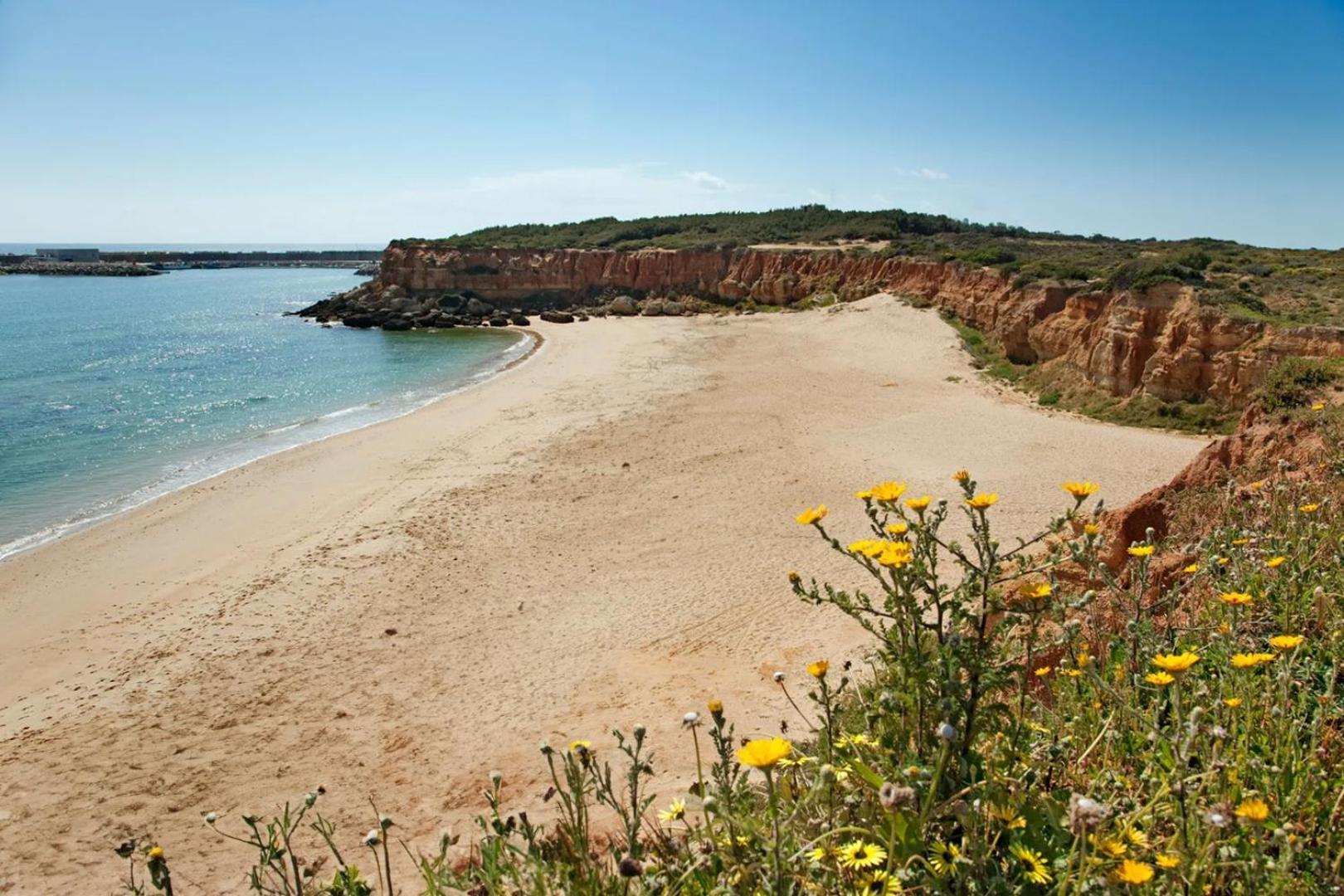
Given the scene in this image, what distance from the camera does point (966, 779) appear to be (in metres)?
2.69

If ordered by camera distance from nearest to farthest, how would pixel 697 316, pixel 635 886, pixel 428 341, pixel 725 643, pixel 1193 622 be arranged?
pixel 635 886 → pixel 1193 622 → pixel 725 643 → pixel 428 341 → pixel 697 316

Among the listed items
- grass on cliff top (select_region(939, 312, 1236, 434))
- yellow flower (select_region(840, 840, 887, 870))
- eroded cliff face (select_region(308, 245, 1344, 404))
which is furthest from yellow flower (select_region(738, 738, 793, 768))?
grass on cliff top (select_region(939, 312, 1236, 434))

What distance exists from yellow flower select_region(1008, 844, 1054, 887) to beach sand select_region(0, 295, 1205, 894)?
163 inches

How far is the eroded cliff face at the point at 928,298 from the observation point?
1766 centimetres

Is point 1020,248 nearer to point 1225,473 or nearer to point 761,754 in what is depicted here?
point 1225,473

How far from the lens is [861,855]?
253 centimetres

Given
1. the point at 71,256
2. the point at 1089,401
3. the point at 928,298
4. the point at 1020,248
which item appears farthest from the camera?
the point at 71,256

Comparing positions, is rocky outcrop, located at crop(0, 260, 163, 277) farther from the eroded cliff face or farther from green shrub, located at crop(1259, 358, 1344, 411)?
green shrub, located at crop(1259, 358, 1344, 411)

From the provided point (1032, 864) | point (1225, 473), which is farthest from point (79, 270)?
point (1032, 864)

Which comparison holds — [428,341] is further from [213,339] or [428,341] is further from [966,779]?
[966,779]

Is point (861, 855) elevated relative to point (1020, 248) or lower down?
lower down

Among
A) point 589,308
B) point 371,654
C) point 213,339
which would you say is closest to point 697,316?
point 589,308

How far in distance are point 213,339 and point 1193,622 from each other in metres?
50.8

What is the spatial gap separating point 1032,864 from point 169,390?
111 ft
